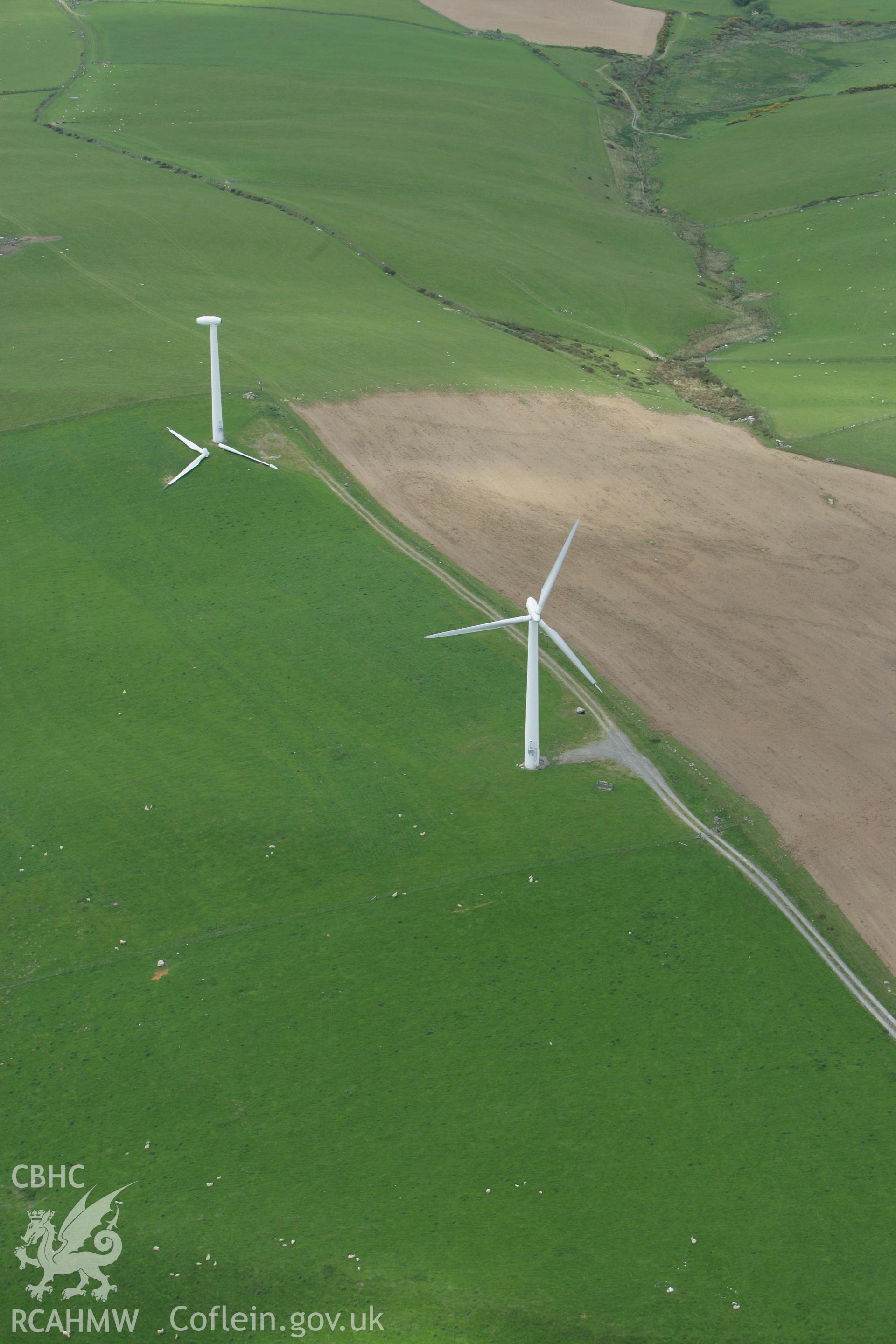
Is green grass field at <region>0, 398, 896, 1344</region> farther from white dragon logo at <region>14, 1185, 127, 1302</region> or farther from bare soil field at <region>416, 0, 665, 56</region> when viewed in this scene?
bare soil field at <region>416, 0, 665, 56</region>

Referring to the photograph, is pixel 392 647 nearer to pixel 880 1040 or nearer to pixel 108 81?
pixel 880 1040

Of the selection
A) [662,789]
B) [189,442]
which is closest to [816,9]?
[189,442]

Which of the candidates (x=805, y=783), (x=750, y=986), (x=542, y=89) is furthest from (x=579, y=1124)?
(x=542, y=89)

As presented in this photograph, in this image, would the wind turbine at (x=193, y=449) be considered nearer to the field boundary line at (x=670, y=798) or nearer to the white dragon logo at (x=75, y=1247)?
the field boundary line at (x=670, y=798)

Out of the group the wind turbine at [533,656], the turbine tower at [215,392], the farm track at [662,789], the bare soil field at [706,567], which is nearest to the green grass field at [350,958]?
the farm track at [662,789]

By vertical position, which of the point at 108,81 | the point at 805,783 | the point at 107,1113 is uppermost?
the point at 108,81
